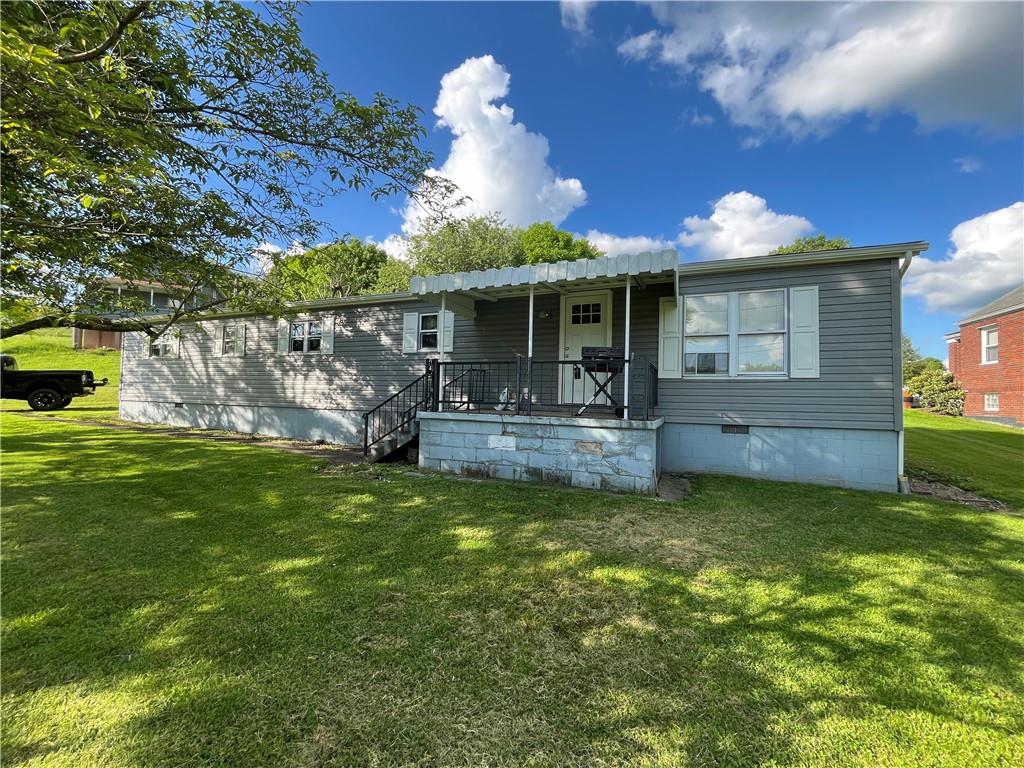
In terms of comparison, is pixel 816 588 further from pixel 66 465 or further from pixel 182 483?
pixel 66 465

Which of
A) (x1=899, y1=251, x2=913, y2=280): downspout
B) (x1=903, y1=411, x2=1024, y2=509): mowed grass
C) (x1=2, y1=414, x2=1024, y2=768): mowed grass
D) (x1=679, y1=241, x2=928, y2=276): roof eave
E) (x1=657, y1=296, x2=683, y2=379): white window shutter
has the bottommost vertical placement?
(x1=2, y1=414, x2=1024, y2=768): mowed grass

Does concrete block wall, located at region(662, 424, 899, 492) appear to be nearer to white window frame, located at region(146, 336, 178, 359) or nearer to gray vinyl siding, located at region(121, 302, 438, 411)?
gray vinyl siding, located at region(121, 302, 438, 411)

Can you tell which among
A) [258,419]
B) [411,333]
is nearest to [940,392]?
[411,333]

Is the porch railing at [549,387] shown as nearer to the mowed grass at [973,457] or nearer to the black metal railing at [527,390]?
the black metal railing at [527,390]

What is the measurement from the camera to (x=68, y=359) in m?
25.3

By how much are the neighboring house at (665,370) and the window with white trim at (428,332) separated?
0.10ft

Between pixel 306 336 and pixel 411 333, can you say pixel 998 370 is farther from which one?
pixel 306 336

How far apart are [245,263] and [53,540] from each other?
493 centimetres

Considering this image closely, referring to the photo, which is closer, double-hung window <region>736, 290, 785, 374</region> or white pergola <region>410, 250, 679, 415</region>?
white pergola <region>410, 250, 679, 415</region>

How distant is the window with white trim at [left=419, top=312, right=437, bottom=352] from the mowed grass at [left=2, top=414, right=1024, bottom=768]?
5.17 metres

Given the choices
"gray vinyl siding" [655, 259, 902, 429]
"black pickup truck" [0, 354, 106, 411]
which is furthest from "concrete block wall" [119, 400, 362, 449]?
"gray vinyl siding" [655, 259, 902, 429]

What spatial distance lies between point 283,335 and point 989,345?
26935 mm

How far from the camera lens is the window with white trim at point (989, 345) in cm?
1794

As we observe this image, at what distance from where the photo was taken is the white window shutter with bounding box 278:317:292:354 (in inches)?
444
